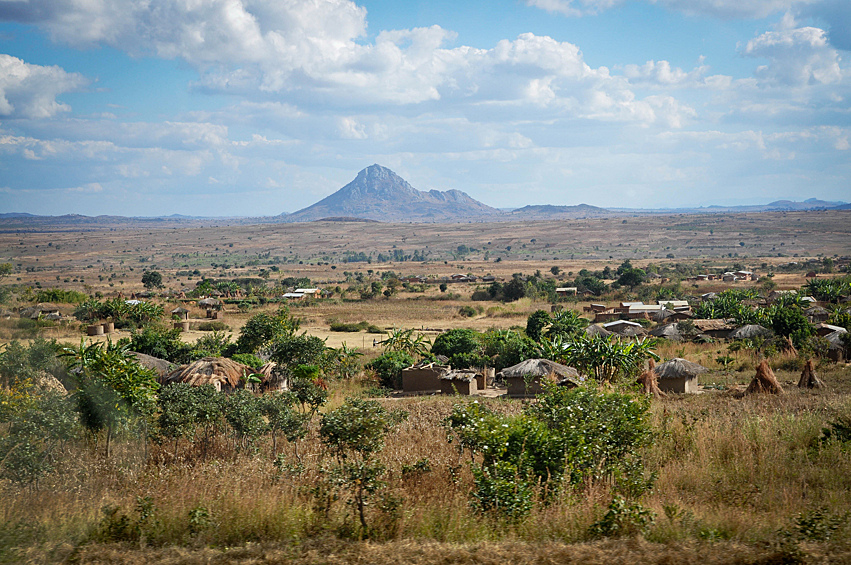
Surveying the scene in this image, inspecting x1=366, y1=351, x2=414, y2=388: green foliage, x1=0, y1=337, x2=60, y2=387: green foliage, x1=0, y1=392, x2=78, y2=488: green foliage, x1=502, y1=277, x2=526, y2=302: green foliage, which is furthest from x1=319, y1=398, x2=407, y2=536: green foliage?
x1=502, y1=277, x2=526, y2=302: green foliage

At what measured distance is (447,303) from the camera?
5512 centimetres

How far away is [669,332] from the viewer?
3234cm

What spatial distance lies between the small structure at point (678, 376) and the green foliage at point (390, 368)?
8423mm

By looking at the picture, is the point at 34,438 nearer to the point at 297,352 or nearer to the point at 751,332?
the point at 297,352

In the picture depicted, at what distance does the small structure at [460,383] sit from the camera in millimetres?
20250

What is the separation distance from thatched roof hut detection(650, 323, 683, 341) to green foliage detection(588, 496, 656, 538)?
1094 inches

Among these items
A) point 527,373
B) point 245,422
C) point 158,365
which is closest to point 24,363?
point 245,422

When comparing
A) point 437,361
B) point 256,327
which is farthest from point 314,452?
point 256,327

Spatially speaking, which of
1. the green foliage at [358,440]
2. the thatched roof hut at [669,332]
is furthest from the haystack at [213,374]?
the thatched roof hut at [669,332]

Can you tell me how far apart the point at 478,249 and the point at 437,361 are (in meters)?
130

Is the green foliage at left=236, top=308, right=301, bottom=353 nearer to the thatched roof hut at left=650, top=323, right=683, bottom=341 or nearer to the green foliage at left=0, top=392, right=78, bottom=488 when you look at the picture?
the green foliage at left=0, top=392, right=78, bottom=488

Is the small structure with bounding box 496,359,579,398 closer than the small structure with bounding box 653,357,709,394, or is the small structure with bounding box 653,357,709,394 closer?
the small structure with bounding box 653,357,709,394

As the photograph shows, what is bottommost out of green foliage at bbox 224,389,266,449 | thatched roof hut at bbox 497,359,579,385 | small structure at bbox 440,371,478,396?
small structure at bbox 440,371,478,396

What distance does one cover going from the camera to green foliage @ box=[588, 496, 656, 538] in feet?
17.5
